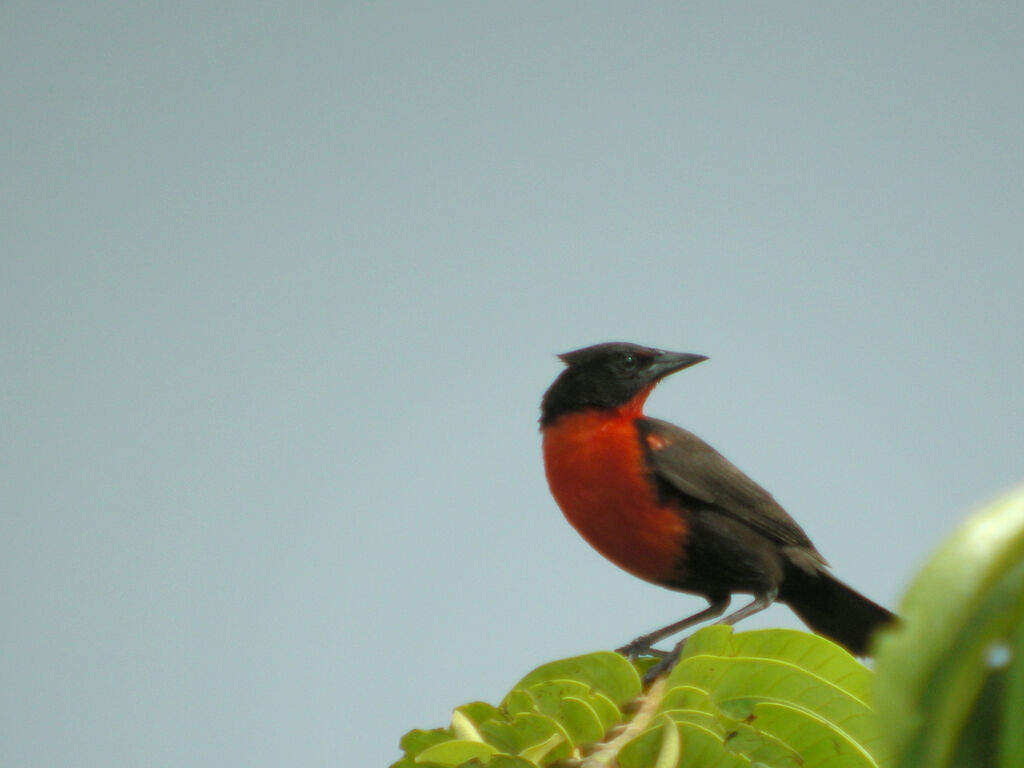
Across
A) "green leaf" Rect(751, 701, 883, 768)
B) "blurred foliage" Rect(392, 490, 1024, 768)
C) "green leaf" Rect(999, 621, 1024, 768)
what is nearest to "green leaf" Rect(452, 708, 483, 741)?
"blurred foliage" Rect(392, 490, 1024, 768)

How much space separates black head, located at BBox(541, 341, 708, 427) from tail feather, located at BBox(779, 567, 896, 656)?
1.04 m

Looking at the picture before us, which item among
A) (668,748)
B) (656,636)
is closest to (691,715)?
(668,748)

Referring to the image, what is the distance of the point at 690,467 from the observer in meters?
4.34

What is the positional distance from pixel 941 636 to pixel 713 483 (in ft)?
12.7

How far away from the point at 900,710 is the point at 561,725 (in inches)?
46.5

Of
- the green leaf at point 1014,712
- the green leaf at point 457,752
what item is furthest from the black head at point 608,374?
the green leaf at point 1014,712


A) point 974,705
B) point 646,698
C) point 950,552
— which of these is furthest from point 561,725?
point 950,552

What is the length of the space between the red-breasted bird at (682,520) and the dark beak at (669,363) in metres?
0.28

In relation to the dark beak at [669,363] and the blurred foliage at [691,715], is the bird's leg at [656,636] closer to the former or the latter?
the dark beak at [669,363]

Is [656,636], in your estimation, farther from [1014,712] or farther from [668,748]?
[1014,712]

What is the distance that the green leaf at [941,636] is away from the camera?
57 cm

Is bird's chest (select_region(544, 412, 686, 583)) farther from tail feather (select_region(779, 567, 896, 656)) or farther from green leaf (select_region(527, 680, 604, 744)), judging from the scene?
green leaf (select_region(527, 680, 604, 744))

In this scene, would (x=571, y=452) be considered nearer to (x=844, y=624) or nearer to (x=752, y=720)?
(x=844, y=624)

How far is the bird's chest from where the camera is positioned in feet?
13.4
